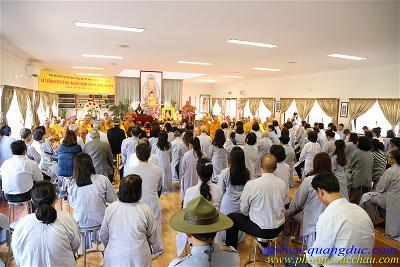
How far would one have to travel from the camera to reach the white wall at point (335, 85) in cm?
898

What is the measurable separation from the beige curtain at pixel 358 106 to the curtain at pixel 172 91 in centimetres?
962

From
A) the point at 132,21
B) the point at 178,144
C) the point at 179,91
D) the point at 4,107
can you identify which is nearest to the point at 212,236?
the point at 132,21

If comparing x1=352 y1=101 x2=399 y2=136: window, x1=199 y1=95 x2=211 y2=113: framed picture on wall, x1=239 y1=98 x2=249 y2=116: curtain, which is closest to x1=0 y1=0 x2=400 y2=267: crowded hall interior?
x1=352 y1=101 x2=399 y2=136: window

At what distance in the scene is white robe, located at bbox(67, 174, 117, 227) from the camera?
2.88m

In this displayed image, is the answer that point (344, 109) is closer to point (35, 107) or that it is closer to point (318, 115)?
point (318, 115)

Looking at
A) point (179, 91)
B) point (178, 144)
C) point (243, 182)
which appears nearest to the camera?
point (243, 182)

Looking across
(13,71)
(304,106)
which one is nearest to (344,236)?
(13,71)

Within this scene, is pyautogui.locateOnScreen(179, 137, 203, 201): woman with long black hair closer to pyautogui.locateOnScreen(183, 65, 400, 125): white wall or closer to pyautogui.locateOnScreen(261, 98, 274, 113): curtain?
pyautogui.locateOnScreen(183, 65, 400, 125): white wall

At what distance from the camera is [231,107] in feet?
60.3

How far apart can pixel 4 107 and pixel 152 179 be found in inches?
204

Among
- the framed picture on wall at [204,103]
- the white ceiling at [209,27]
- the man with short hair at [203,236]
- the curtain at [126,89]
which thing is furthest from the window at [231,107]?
the man with short hair at [203,236]

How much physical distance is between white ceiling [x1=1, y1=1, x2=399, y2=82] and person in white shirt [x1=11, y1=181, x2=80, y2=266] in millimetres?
2541

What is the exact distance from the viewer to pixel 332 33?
491cm

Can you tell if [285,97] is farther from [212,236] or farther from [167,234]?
[212,236]
